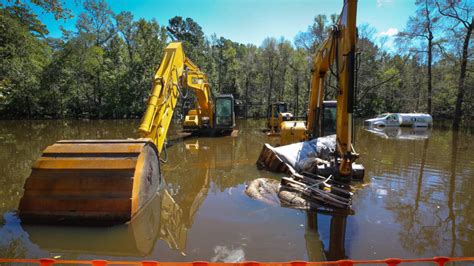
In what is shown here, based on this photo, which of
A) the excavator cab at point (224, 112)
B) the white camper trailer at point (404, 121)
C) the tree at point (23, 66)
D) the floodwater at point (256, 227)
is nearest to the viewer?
the floodwater at point (256, 227)

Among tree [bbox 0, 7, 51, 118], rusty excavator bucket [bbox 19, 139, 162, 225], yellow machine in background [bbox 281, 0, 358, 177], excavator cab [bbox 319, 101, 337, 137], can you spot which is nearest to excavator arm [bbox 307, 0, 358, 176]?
yellow machine in background [bbox 281, 0, 358, 177]

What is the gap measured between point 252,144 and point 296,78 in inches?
1088

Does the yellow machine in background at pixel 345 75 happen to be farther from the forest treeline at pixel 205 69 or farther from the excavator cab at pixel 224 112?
the forest treeline at pixel 205 69

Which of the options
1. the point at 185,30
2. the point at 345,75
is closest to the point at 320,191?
the point at 345,75

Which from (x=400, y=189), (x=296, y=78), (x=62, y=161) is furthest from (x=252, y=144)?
(x=296, y=78)

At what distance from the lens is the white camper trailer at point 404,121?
2639cm

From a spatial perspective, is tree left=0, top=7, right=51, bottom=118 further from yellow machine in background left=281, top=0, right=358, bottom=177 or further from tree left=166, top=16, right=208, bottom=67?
yellow machine in background left=281, top=0, right=358, bottom=177

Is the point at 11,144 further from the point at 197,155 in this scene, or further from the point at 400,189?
the point at 400,189

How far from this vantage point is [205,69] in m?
39.6

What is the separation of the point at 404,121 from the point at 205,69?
24363mm

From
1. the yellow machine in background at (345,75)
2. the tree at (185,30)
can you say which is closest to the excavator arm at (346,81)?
the yellow machine in background at (345,75)

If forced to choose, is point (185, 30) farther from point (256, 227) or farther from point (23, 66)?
point (256, 227)

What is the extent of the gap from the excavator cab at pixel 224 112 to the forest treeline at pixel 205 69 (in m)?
18.9

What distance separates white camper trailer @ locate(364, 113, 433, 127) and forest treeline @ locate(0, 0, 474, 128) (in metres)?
2.42
